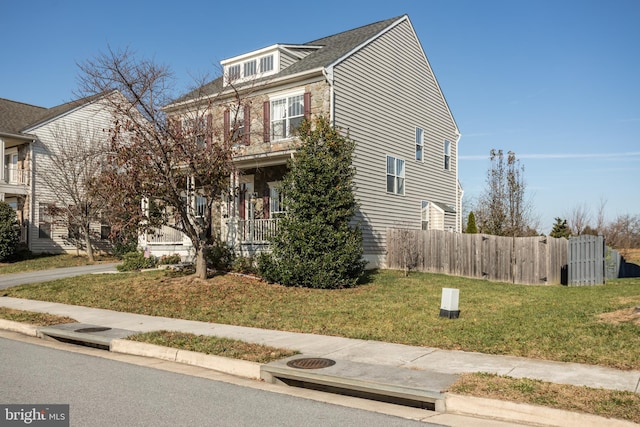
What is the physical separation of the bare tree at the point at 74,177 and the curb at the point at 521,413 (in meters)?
24.0

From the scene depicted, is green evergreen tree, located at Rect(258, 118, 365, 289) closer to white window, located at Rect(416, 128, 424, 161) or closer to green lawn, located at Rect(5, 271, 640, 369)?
green lawn, located at Rect(5, 271, 640, 369)

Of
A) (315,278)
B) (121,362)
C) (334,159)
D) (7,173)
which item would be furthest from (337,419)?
(7,173)

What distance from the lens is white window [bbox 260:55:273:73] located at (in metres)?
21.9

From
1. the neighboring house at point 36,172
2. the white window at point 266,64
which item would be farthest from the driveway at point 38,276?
the white window at point 266,64

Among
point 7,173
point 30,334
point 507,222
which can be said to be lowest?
point 30,334

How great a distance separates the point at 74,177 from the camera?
28547 mm

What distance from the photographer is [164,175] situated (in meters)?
15.6

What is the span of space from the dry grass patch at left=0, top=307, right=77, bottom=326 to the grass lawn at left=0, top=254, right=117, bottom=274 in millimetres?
12627

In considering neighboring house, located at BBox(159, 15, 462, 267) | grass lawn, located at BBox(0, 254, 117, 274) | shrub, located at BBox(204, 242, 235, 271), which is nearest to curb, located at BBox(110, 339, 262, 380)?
neighboring house, located at BBox(159, 15, 462, 267)

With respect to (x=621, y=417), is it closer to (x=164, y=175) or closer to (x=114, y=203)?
(x=164, y=175)

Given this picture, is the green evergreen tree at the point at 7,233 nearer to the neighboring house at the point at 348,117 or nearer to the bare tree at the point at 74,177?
the bare tree at the point at 74,177

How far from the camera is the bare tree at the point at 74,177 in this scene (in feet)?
93.2

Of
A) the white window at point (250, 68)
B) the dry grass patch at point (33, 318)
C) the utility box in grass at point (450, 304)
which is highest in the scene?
the white window at point (250, 68)

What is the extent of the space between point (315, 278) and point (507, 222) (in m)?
17.8
